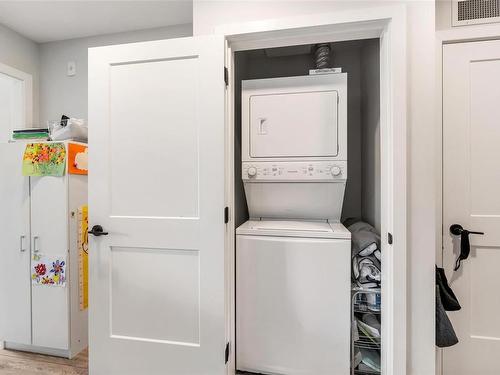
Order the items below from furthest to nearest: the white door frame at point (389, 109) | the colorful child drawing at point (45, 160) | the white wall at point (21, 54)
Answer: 1. the white wall at point (21, 54)
2. the colorful child drawing at point (45, 160)
3. the white door frame at point (389, 109)

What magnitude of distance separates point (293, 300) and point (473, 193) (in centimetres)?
122

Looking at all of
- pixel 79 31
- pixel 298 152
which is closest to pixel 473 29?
pixel 298 152

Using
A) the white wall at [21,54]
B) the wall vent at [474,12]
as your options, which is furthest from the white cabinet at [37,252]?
the wall vent at [474,12]

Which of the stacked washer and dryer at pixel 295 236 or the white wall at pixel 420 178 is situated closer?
the white wall at pixel 420 178

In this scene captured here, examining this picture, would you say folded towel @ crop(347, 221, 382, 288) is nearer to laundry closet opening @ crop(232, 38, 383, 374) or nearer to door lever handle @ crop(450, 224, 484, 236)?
laundry closet opening @ crop(232, 38, 383, 374)

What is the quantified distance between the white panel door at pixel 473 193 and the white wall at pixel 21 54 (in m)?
3.26

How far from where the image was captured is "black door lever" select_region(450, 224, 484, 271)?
1.64 m

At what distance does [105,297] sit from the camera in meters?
1.71

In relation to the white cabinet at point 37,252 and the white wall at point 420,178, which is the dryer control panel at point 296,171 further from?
the white cabinet at point 37,252

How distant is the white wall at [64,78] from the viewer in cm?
257

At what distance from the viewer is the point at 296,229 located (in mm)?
1710

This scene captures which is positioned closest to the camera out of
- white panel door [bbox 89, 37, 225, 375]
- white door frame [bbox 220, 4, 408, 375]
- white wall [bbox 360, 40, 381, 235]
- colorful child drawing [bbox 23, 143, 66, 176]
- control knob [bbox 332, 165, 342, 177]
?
white door frame [bbox 220, 4, 408, 375]

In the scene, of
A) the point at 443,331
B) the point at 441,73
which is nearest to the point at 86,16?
the point at 441,73

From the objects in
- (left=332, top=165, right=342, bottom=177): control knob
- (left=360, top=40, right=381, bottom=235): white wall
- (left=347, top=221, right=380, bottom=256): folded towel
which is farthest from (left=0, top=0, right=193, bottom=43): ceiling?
(left=347, top=221, right=380, bottom=256): folded towel
